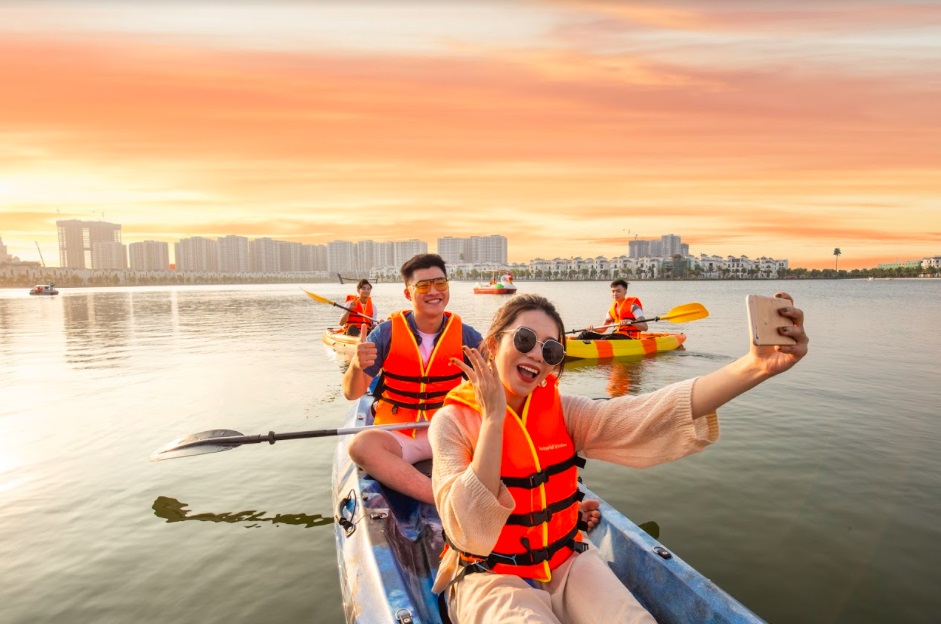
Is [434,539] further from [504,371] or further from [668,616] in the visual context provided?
[504,371]

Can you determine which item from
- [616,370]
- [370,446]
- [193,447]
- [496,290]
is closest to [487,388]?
[370,446]

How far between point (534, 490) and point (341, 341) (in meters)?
14.3

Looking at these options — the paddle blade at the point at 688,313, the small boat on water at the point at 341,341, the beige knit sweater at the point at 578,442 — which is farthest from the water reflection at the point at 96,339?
the beige knit sweater at the point at 578,442

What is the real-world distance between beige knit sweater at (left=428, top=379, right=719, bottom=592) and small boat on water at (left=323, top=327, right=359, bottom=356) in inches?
498

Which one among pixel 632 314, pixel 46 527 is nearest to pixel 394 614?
pixel 46 527

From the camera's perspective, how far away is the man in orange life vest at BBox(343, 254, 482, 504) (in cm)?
495

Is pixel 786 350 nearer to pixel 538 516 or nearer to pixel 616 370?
pixel 538 516

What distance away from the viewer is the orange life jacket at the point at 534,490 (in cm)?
258

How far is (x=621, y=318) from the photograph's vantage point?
15211 mm

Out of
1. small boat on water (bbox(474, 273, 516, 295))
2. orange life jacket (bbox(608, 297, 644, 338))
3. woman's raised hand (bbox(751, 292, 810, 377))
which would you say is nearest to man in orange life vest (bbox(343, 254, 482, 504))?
woman's raised hand (bbox(751, 292, 810, 377))

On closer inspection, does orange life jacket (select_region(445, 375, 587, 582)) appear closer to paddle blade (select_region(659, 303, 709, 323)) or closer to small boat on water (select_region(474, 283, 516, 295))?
paddle blade (select_region(659, 303, 709, 323))

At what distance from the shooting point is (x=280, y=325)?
97.9 feet

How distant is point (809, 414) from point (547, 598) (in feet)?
30.7

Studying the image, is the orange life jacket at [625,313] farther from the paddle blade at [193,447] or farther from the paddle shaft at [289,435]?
the paddle blade at [193,447]
